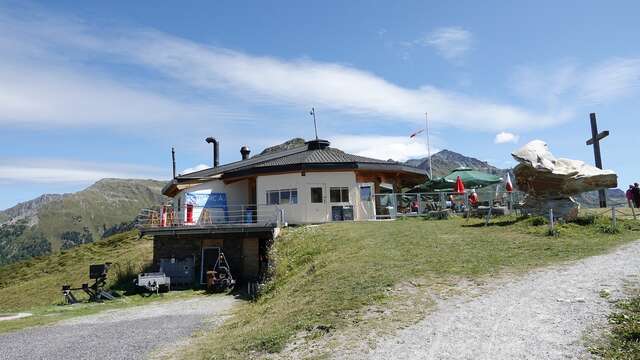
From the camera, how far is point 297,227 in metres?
27.0

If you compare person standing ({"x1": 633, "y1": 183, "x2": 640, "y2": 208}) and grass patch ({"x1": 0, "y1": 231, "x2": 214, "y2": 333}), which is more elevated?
person standing ({"x1": 633, "y1": 183, "x2": 640, "y2": 208})

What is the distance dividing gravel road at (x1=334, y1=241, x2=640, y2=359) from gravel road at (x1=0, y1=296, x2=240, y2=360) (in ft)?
24.9

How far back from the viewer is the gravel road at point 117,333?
13.3 meters

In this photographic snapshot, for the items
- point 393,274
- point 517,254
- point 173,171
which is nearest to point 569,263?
point 517,254

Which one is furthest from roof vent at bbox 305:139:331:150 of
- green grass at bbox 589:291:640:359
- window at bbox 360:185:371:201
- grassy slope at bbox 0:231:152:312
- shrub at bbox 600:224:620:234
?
green grass at bbox 589:291:640:359

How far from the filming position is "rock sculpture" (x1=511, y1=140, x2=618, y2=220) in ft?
60.9

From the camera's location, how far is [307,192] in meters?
28.8

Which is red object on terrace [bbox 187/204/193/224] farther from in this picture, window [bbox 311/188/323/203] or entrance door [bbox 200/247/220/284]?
window [bbox 311/188/323/203]

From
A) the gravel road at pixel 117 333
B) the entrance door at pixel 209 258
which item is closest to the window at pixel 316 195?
the entrance door at pixel 209 258

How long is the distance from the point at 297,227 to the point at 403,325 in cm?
1750

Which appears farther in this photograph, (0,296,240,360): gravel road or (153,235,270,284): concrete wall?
(153,235,270,284): concrete wall

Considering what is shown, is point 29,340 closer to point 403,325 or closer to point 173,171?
point 403,325

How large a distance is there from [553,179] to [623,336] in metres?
12.2

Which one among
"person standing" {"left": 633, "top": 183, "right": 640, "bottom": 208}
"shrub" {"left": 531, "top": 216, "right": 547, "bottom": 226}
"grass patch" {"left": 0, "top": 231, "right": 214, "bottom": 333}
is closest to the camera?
"shrub" {"left": 531, "top": 216, "right": 547, "bottom": 226}
